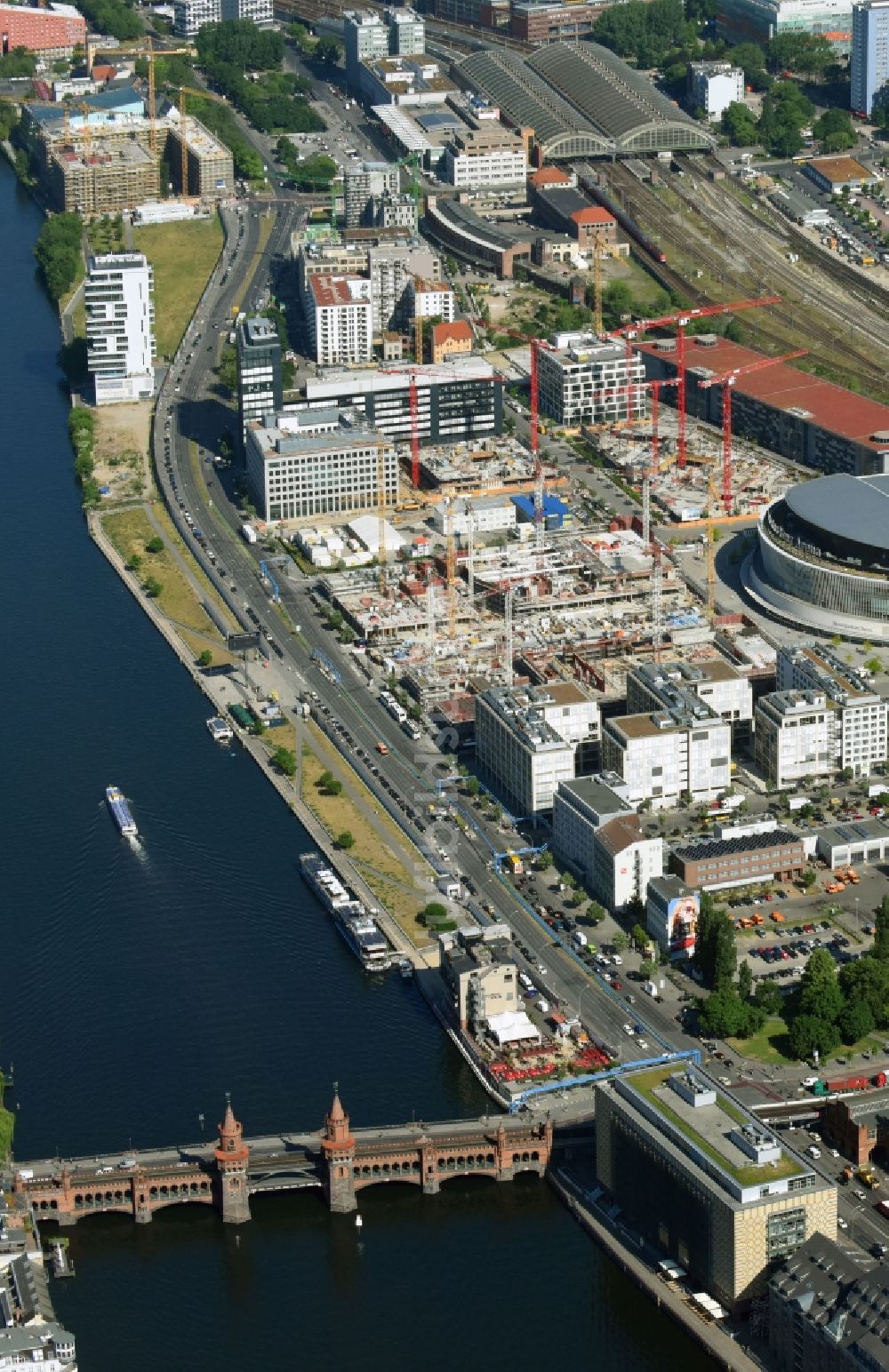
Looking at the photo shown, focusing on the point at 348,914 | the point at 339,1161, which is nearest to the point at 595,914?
the point at 348,914

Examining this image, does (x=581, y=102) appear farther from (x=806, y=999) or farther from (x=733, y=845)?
(x=806, y=999)

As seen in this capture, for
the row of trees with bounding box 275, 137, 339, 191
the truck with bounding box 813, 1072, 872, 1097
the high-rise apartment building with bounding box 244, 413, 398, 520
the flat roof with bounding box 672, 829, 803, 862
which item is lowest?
the truck with bounding box 813, 1072, 872, 1097

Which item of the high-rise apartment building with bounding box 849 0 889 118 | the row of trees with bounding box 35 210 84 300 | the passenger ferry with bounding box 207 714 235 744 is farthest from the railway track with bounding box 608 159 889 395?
the passenger ferry with bounding box 207 714 235 744

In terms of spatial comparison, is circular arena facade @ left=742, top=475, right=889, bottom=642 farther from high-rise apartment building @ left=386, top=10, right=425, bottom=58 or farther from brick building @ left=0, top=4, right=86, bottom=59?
brick building @ left=0, top=4, right=86, bottom=59

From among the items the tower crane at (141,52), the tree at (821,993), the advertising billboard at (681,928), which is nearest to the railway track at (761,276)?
the tower crane at (141,52)

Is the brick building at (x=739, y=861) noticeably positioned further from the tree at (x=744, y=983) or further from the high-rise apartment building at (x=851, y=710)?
the high-rise apartment building at (x=851, y=710)

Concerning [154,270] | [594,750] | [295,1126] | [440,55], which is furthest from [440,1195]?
[440,55]
